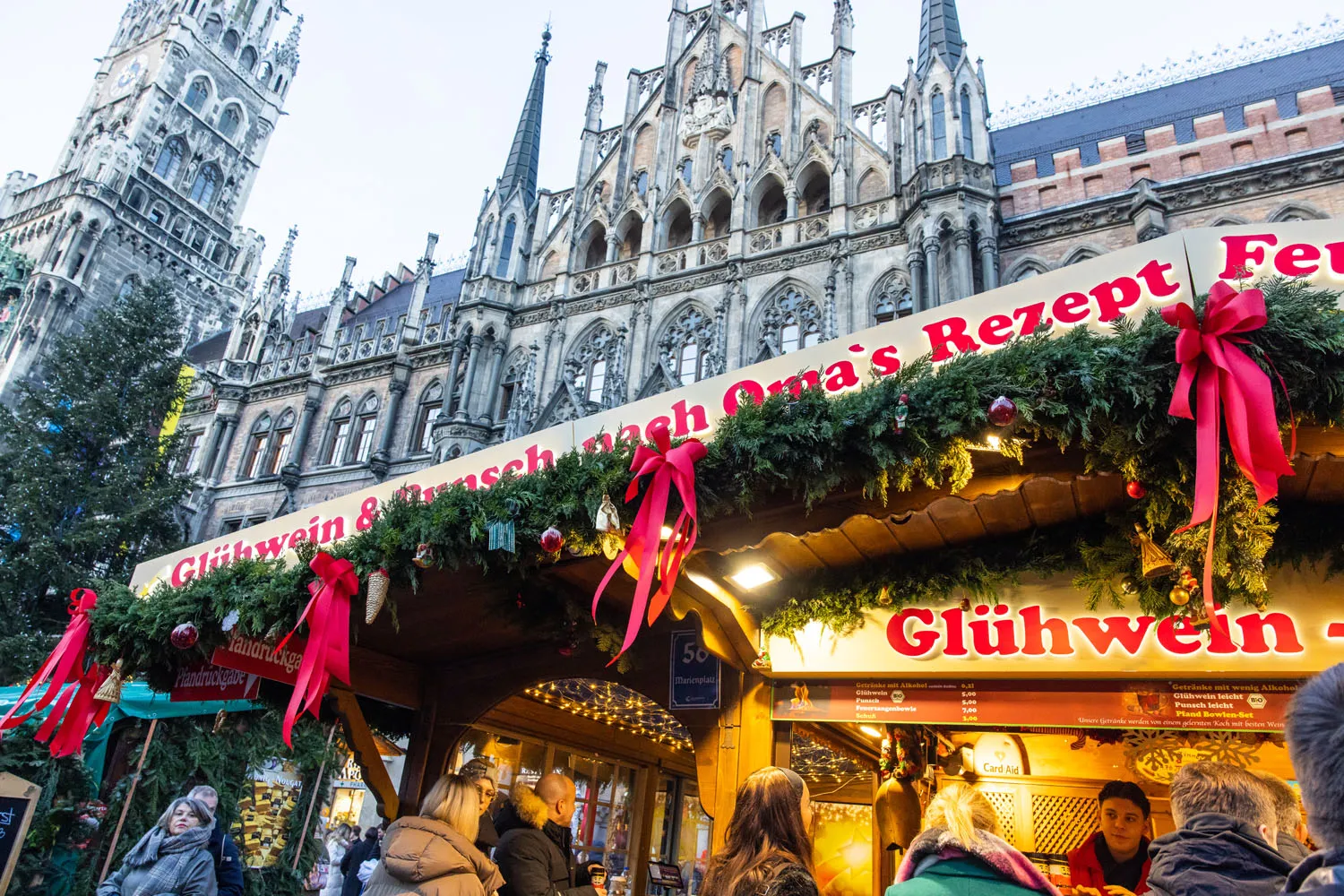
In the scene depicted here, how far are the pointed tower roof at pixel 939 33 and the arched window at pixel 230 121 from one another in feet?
143

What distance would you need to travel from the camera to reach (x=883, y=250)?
1880 cm

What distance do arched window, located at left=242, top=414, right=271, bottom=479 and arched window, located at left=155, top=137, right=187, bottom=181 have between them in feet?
79.5

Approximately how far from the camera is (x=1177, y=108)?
21406 millimetres

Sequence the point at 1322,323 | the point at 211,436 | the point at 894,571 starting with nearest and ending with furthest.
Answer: the point at 1322,323
the point at 894,571
the point at 211,436

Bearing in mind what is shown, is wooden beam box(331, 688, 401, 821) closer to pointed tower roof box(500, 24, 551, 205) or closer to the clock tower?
pointed tower roof box(500, 24, 551, 205)

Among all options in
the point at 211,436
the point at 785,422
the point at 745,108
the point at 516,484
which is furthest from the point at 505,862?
the point at 211,436

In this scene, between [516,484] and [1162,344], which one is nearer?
[1162,344]

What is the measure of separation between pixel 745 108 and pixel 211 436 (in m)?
20.8

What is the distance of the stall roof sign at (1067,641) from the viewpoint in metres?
Result: 4.16

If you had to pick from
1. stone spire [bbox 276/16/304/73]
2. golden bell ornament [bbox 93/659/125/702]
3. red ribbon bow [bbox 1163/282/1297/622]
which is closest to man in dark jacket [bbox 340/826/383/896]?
golden bell ornament [bbox 93/659/125/702]

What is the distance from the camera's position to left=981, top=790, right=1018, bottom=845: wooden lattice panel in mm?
6641

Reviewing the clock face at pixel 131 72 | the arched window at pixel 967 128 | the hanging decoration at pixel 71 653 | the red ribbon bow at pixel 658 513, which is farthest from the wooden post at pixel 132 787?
the clock face at pixel 131 72

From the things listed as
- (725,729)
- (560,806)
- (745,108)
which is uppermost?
(745,108)

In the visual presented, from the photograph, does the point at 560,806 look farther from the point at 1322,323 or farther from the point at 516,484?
the point at 1322,323
